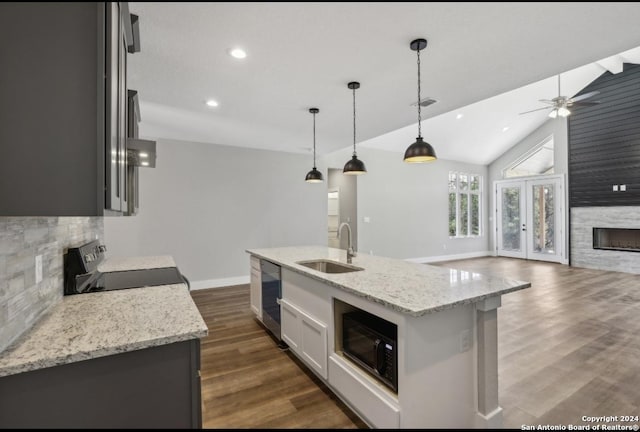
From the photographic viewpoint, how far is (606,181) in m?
6.97

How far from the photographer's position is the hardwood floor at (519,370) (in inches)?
80.1

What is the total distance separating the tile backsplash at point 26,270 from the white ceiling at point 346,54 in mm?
1455

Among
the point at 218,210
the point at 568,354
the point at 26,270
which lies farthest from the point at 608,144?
the point at 26,270

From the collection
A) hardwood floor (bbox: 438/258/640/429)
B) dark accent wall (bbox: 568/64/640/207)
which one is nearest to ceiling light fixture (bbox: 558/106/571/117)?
dark accent wall (bbox: 568/64/640/207)

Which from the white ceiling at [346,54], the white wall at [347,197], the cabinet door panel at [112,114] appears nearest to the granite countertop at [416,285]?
the cabinet door panel at [112,114]

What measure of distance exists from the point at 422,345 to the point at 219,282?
480 cm

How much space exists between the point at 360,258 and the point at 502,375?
153 centimetres

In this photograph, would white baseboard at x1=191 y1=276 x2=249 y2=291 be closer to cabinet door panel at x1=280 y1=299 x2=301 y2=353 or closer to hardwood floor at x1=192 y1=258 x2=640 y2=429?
hardwood floor at x1=192 y1=258 x2=640 y2=429

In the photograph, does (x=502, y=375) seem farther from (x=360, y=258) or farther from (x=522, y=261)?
(x=522, y=261)

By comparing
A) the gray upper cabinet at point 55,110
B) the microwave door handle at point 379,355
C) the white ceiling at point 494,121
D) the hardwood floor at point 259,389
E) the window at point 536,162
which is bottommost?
the hardwood floor at point 259,389

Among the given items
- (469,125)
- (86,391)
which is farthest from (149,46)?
(469,125)

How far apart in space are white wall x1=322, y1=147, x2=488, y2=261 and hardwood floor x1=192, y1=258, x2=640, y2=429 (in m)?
3.44

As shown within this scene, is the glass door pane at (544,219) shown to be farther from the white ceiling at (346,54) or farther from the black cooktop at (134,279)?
the black cooktop at (134,279)

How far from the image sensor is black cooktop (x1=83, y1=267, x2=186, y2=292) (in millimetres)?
2023
